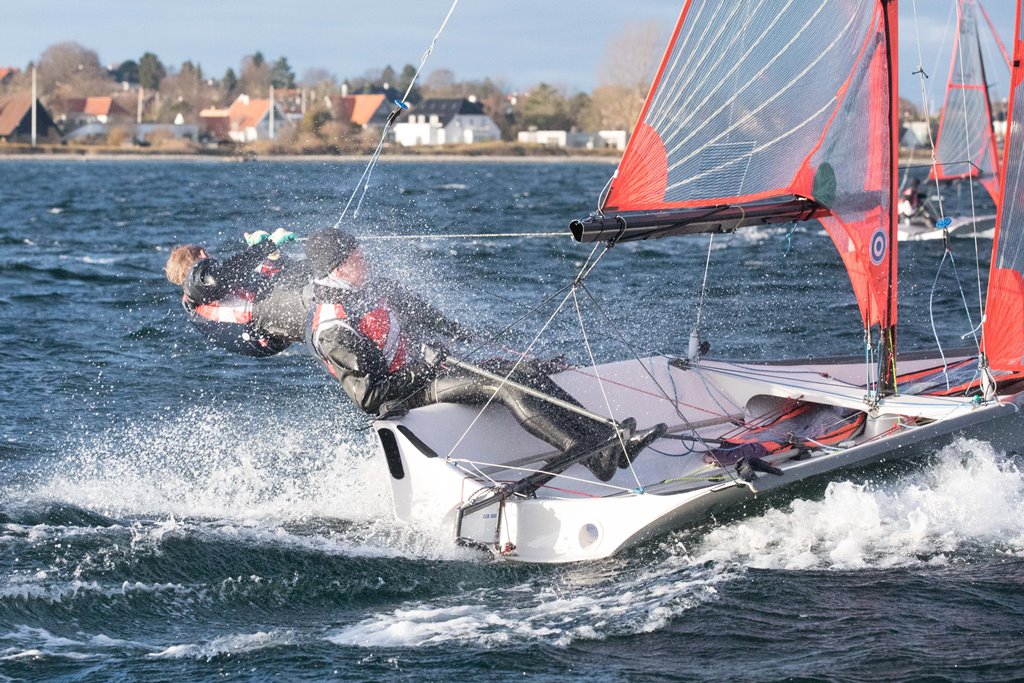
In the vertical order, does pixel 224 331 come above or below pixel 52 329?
above

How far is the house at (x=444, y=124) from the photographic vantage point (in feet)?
288

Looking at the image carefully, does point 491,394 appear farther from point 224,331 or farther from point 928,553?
point 928,553

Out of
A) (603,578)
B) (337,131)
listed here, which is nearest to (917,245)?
→ (603,578)

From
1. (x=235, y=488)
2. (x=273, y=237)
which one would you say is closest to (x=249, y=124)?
(x=273, y=237)

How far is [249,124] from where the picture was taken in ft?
292

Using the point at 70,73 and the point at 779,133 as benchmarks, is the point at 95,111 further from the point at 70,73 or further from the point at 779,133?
the point at 779,133

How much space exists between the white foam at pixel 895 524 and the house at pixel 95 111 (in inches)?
3778

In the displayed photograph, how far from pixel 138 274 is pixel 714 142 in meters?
10.8

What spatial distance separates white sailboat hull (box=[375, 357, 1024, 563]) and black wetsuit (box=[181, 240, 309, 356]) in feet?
2.62

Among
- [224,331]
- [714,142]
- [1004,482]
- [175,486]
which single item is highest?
[714,142]

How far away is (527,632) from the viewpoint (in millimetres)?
4879

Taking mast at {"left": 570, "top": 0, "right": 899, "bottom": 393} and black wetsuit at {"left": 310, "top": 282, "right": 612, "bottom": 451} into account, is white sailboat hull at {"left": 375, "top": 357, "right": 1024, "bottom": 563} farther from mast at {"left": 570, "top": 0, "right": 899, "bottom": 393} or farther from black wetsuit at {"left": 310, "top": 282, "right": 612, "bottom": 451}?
mast at {"left": 570, "top": 0, "right": 899, "bottom": 393}

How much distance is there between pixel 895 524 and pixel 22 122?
267ft

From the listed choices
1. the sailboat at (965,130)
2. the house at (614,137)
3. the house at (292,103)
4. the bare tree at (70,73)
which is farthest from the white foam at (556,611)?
the bare tree at (70,73)
